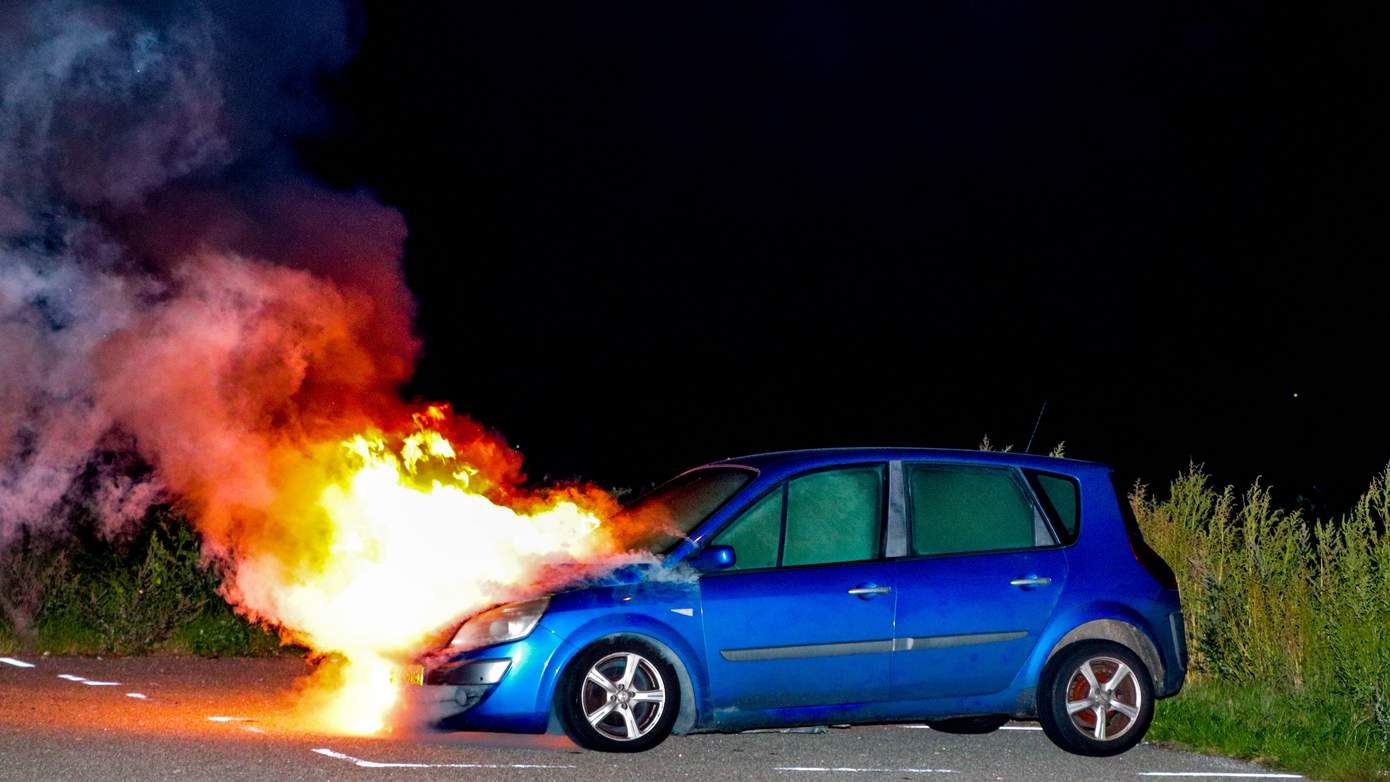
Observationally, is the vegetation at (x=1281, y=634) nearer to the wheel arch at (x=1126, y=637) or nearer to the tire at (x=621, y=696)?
the wheel arch at (x=1126, y=637)

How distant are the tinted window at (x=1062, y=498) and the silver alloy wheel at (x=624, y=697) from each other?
254cm

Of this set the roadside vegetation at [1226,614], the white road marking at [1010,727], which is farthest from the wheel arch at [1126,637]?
the white road marking at [1010,727]

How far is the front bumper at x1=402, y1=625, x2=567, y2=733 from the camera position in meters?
9.12

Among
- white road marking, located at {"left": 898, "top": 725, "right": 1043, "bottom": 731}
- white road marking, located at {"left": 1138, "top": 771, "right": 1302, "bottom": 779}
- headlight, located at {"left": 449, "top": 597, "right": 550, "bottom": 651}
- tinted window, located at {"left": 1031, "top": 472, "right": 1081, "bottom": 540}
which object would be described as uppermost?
tinted window, located at {"left": 1031, "top": 472, "right": 1081, "bottom": 540}

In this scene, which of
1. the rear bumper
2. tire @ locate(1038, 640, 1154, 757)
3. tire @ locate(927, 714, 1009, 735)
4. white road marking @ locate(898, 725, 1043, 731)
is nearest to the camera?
tire @ locate(1038, 640, 1154, 757)

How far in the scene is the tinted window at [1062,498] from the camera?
10.0 meters

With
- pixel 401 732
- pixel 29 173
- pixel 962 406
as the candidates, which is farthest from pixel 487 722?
pixel 962 406

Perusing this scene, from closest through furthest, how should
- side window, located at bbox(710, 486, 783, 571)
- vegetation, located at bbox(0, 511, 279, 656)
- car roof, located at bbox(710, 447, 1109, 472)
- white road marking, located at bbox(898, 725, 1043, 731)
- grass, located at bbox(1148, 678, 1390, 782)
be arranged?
grass, located at bbox(1148, 678, 1390, 782) → side window, located at bbox(710, 486, 783, 571) → car roof, located at bbox(710, 447, 1109, 472) → white road marking, located at bbox(898, 725, 1043, 731) → vegetation, located at bbox(0, 511, 279, 656)

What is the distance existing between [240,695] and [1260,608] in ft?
23.4

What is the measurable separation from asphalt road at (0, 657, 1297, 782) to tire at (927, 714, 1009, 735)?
7cm

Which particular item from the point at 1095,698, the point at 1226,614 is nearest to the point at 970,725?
the point at 1095,698

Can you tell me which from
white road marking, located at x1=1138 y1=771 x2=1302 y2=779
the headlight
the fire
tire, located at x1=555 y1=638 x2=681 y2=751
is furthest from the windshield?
white road marking, located at x1=1138 y1=771 x2=1302 y2=779

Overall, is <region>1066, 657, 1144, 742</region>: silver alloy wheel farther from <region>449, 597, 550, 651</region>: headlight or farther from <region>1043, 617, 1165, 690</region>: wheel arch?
<region>449, 597, 550, 651</region>: headlight

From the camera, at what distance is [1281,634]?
12188 mm
